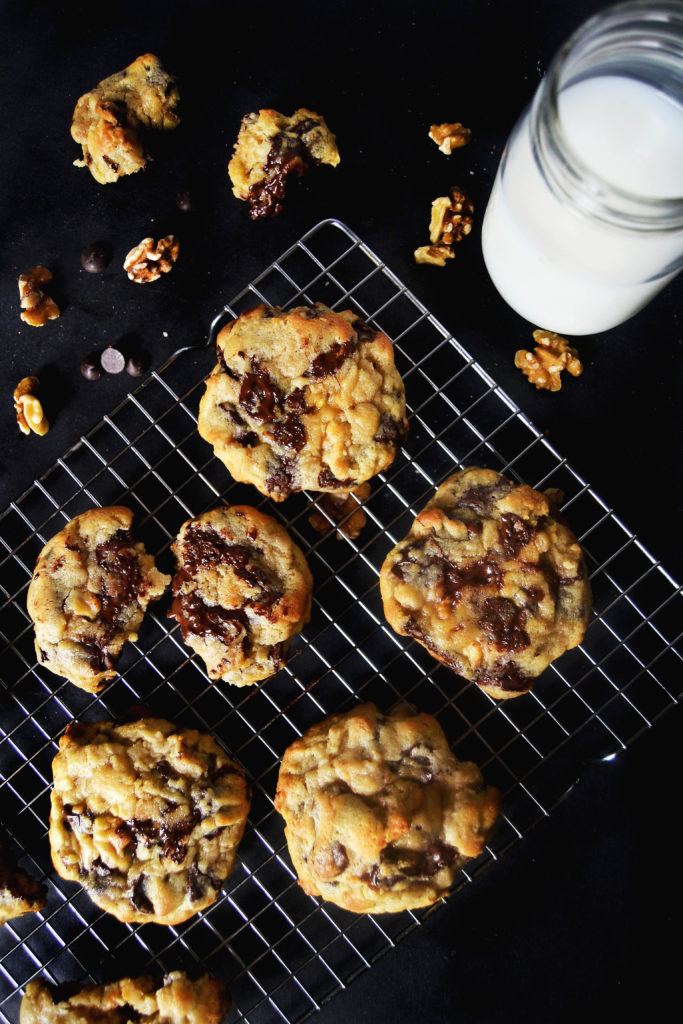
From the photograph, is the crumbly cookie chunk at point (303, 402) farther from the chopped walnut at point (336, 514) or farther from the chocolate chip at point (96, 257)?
the chocolate chip at point (96, 257)

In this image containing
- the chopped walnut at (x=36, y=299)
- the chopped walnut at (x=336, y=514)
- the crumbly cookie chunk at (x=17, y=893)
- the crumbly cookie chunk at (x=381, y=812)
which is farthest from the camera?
the chopped walnut at (x=36, y=299)

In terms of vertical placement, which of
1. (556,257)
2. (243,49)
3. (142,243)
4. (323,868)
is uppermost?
(243,49)

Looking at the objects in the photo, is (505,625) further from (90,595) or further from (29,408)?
(29,408)

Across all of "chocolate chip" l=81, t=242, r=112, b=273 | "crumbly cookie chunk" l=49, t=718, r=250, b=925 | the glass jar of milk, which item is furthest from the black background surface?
"crumbly cookie chunk" l=49, t=718, r=250, b=925

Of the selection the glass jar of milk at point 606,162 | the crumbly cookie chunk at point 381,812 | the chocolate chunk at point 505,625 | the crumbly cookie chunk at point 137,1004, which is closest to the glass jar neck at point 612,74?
the glass jar of milk at point 606,162

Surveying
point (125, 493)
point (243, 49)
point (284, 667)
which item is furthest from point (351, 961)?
point (243, 49)

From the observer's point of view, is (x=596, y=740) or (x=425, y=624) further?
(x=596, y=740)

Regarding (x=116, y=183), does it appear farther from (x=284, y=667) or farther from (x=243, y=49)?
(x=284, y=667)

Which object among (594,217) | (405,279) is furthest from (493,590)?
(405,279)
